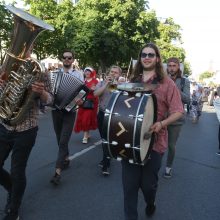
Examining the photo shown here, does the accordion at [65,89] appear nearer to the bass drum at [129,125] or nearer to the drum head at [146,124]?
the bass drum at [129,125]

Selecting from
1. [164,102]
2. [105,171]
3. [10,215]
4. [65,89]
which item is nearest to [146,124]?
[164,102]

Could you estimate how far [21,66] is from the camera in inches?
131

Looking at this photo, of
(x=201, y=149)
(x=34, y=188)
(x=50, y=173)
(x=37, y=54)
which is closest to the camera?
(x=34, y=188)

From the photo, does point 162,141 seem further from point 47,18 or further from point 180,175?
point 47,18

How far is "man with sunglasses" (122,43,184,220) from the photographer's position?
11.7 ft

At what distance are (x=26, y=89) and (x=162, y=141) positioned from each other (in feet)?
4.50

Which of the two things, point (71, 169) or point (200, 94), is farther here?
point (200, 94)

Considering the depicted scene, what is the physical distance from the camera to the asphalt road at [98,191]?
13.9 ft

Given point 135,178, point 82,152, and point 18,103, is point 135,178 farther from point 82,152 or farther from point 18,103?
point 82,152

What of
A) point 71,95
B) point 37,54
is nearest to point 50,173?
point 71,95

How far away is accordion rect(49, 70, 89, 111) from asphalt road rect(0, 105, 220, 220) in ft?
3.56

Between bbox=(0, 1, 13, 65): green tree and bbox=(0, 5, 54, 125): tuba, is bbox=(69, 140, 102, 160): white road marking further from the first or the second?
bbox=(0, 1, 13, 65): green tree

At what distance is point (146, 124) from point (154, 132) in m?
0.24

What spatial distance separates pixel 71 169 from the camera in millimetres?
5906
